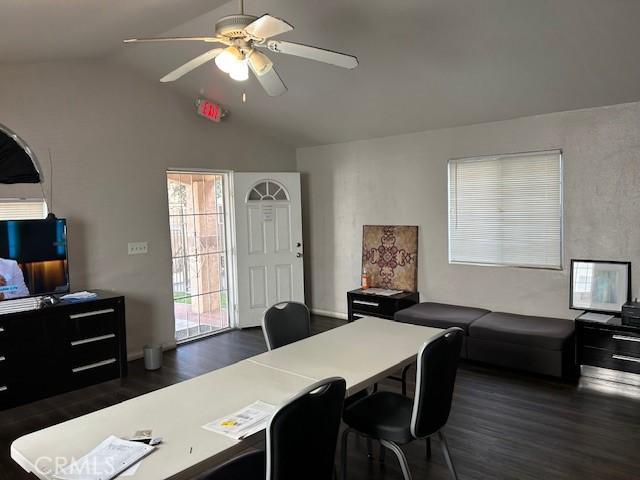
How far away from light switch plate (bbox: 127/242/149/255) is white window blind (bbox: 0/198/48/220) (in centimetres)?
89

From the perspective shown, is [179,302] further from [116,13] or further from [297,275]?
[116,13]

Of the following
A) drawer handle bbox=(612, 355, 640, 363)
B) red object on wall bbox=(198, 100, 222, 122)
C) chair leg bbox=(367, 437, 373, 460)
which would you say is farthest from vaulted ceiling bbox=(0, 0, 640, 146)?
chair leg bbox=(367, 437, 373, 460)

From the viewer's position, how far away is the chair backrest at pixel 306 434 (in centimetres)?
154

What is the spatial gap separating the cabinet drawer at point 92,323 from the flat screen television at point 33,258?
38cm

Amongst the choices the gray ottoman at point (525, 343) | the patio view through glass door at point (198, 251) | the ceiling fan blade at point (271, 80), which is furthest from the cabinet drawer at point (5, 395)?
the gray ottoman at point (525, 343)

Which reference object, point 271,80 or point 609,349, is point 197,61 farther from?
point 609,349

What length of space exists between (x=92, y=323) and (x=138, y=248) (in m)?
1.17

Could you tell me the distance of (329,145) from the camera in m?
6.32

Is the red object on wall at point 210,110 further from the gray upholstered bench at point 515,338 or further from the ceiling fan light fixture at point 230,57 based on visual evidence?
the gray upholstered bench at point 515,338

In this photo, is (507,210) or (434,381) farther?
(507,210)

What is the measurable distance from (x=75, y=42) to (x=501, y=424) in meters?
4.36

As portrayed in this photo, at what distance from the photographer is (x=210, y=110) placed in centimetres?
543

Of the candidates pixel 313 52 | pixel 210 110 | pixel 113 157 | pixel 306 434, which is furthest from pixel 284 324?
pixel 210 110

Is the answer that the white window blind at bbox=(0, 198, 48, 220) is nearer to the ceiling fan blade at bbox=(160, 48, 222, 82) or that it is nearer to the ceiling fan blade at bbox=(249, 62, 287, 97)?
the ceiling fan blade at bbox=(160, 48, 222, 82)
